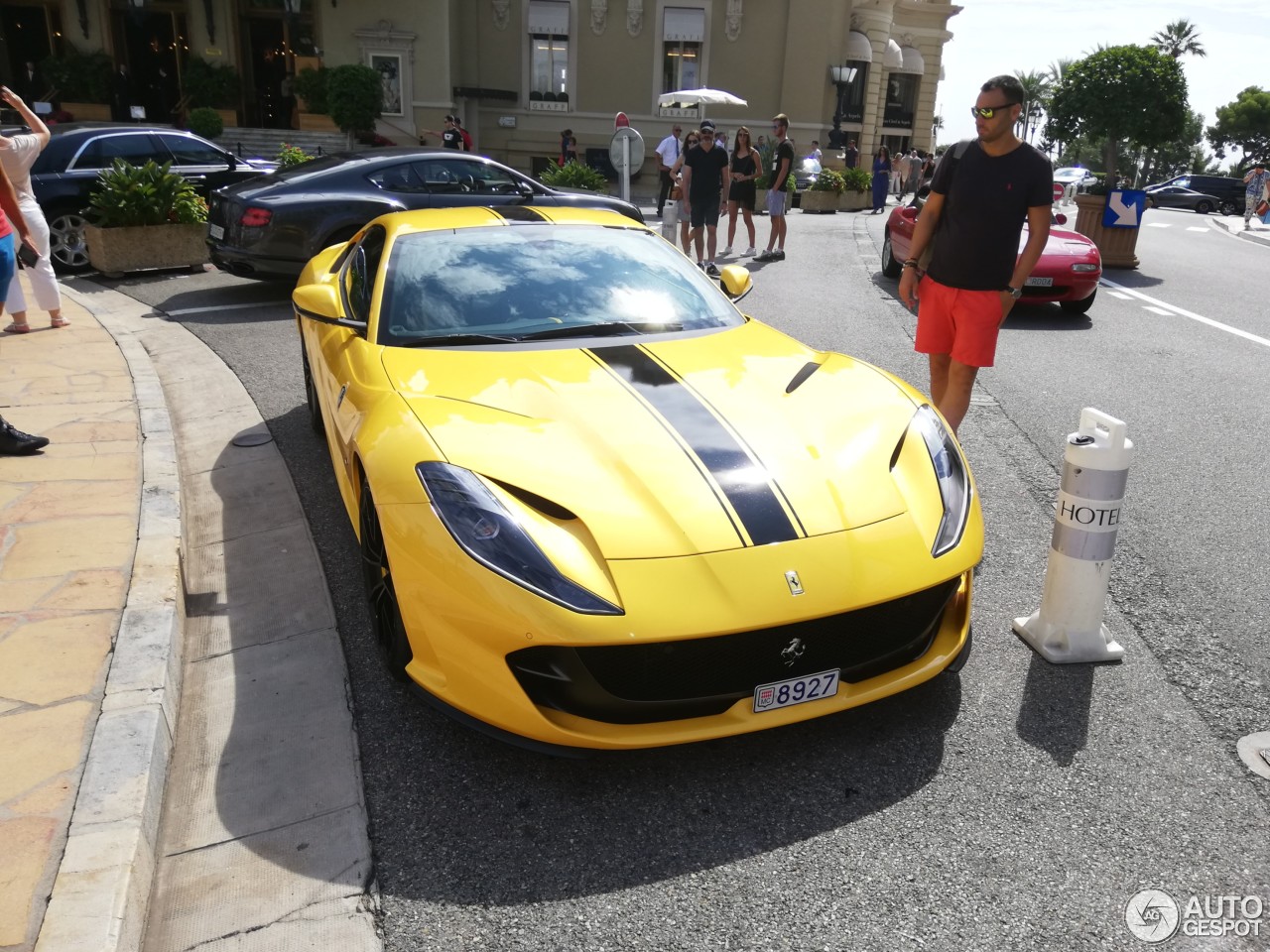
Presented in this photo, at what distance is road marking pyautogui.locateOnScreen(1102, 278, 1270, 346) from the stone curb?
9.62 metres

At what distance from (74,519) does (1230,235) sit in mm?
31052

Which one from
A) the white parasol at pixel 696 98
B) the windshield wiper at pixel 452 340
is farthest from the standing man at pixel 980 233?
the white parasol at pixel 696 98

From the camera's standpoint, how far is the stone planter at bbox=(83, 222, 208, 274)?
1092 cm

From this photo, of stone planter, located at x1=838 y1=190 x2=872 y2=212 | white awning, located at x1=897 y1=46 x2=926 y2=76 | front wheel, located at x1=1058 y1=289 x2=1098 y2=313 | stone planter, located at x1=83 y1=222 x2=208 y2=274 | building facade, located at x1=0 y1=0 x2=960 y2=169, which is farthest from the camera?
white awning, located at x1=897 y1=46 x2=926 y2=76

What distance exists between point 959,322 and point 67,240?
10276 mm

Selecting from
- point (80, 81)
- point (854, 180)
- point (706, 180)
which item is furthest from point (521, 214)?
point (80, 81)

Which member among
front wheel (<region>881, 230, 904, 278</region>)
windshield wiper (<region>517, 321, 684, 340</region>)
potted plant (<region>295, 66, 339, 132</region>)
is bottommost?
front wheel (<region>881, 230, 904, 278</region>)

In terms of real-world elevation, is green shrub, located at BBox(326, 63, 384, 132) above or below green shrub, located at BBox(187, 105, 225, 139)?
above

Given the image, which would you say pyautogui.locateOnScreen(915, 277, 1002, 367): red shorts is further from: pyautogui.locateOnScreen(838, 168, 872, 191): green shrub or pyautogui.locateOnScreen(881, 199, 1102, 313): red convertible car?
pyautogui.locateOnScreen(838, 168, 872, 191): green shrub

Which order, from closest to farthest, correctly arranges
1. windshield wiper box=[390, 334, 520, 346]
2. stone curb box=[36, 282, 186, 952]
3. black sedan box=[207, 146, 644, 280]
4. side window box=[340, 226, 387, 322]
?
stone curb box=[36, 282, 186, 952], windshield wiper box=[390, 334, 520, 346], side window box=[340, 226, 387, 322], black sedan box=[207, 146, 644, 280]

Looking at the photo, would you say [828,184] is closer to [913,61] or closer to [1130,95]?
[913,61]

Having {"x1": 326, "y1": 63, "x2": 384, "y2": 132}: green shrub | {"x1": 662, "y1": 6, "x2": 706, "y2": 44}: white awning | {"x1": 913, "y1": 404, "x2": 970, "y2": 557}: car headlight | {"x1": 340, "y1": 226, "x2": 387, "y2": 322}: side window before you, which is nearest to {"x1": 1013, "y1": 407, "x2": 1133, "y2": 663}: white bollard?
{"x1": 913, "y1": 404, "x2": 970, "y2": 557}: car headlight

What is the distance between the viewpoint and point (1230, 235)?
92.1ft

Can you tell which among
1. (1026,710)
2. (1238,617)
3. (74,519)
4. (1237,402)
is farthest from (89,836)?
(1237,402)
